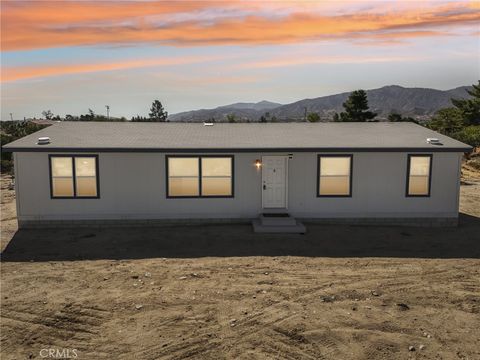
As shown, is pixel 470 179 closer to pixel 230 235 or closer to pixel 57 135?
pixel 230 235

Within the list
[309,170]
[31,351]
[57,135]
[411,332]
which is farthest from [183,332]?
[57,135]

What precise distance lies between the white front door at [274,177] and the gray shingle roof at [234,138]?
0.63m

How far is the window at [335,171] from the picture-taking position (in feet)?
55.5

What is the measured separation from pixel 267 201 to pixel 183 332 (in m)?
8.90

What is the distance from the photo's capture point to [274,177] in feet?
55.9

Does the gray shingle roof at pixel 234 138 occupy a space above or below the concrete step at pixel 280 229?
above

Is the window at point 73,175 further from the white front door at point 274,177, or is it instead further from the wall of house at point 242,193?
the white front door at point 274,177

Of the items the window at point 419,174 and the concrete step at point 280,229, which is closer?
the concrete step at point 280,229

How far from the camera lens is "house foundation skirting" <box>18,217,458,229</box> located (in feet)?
54.6

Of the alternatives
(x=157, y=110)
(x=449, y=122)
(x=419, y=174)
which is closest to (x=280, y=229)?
(x=419, y=174)

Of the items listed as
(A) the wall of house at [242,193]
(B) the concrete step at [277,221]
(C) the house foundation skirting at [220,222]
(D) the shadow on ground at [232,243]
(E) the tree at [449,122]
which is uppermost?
(E) the tree at [449,122]

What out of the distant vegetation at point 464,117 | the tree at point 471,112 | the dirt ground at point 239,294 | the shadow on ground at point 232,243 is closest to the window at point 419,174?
the shadow on ground at point 232,243

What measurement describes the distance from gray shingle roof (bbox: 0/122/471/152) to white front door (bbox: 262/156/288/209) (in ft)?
2.07

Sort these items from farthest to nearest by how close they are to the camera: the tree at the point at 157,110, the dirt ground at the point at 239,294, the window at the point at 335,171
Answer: the tree at the point at 157,110 < the window at the point at 335,171 < the dirt ground at the point at 239,294
